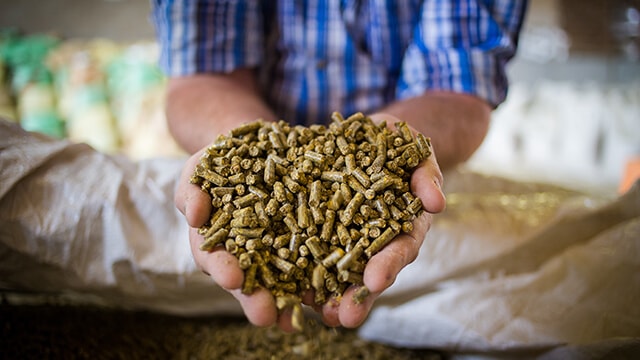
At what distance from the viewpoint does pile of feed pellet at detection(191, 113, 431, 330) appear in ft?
3.33

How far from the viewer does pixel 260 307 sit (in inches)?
37.5

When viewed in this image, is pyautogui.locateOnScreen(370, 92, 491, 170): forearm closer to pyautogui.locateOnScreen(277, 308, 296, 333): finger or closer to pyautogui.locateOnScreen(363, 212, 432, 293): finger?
pyautogui.locateOnScreen(363, 212, 432, 293): finger

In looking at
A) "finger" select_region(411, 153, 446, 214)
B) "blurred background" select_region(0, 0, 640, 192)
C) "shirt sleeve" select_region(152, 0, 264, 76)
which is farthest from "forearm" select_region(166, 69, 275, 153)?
"blurred background" select_region(0, 0, 640, 192)

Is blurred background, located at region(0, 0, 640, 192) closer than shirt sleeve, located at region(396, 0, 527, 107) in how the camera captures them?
No

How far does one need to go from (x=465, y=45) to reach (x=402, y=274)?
0.71 metres

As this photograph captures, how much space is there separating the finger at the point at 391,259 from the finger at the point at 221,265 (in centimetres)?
23

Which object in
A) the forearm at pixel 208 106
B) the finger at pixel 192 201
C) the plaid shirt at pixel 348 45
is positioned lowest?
the finger at pixel 192 201


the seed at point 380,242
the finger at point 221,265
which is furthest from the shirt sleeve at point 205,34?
the seed at point 380,242

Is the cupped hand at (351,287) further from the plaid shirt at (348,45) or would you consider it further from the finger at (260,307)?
the plaid shirt at (348,45)

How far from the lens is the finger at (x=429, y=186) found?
3.39 ft

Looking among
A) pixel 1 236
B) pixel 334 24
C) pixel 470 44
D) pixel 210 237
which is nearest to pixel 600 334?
pixel 470 44

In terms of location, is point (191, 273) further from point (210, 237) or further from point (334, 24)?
point (334, 24)

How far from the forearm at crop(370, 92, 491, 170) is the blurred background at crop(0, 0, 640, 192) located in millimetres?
1875

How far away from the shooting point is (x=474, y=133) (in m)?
1.54
